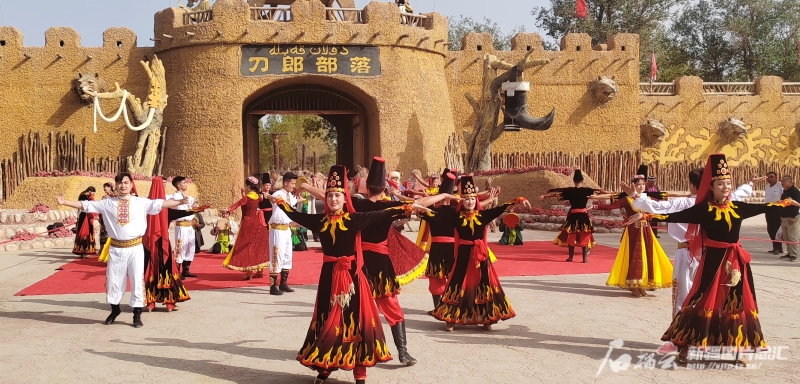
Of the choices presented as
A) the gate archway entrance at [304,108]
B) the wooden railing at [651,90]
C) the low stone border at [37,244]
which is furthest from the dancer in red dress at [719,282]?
the wooden railing at [651,90]

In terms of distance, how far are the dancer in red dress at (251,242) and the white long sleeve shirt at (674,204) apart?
18.0ft

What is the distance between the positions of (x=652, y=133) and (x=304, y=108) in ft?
40.4

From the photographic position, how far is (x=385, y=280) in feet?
20.4

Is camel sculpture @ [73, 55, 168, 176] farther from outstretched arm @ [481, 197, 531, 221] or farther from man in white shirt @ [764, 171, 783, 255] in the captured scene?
outstretched arm @ [481, 197, 531, 221]

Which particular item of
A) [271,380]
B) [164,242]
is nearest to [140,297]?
[164,242]

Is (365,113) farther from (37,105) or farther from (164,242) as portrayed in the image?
(164,242)

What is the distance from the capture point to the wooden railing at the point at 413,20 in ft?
79.6

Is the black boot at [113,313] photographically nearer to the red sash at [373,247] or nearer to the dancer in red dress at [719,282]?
the red sash at [373,247]

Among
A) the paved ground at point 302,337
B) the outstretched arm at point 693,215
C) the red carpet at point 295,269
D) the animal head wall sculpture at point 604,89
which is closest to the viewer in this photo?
the paved ground at point 302,337

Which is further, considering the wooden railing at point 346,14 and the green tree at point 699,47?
the green tree at point 699,47

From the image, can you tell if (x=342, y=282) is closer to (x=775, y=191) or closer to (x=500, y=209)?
(x=500, y=209)

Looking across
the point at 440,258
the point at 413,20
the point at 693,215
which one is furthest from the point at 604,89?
the point at 693,215

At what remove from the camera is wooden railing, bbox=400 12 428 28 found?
24250 millimetres

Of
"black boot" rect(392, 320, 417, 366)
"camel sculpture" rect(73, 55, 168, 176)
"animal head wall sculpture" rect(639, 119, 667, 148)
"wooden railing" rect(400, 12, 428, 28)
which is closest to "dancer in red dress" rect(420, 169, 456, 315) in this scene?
A: "black boot" rect(392, 320, 417, 366)
